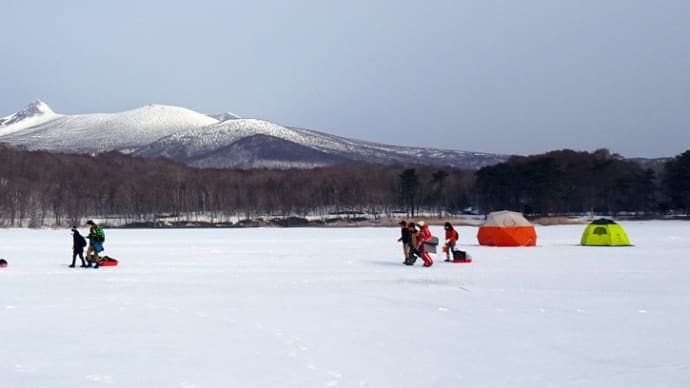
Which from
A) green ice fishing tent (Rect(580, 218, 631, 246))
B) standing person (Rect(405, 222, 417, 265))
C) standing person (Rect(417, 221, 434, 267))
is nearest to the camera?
standing person (Rect(417, 221, 434, 267))

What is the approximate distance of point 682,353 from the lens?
8.77 meters

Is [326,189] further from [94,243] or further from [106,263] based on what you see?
[94,243]

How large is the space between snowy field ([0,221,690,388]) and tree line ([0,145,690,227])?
6240 cm

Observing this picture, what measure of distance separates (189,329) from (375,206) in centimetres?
8800

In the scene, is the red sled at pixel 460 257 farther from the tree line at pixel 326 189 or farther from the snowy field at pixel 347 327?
the tree line at pixel 326 189

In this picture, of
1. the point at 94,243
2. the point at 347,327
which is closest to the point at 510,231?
the point at 94,243

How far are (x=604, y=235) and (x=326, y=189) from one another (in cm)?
7815

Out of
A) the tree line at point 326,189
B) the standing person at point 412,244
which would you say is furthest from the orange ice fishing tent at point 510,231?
the tree line at point 326,189

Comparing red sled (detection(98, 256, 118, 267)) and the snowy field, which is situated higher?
red sled (detection(98, 256, 118, 267))

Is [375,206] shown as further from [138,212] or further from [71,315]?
[71,315]

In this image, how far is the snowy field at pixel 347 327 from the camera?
25.7 ft

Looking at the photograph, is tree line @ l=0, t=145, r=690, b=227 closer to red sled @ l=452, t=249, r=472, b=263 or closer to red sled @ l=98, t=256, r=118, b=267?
red sled @ l=452, t=249, r=472, b=263

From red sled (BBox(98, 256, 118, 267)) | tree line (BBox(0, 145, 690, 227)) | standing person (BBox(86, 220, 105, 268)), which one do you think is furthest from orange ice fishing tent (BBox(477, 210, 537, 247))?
tree line (BBox(0, 145, 690, 227))

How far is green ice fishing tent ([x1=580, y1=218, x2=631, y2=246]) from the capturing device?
93.9 feet
